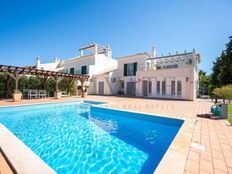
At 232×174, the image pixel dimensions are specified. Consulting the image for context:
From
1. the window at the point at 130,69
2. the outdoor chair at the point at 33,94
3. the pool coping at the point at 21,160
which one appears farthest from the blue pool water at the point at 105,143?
the window at the point at 130,69

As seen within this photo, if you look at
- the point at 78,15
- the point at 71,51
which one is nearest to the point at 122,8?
the point at 78,15

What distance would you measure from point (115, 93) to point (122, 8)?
13.7m

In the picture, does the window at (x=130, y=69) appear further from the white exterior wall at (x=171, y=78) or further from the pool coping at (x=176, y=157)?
the pool coping at (x=176, y=157)

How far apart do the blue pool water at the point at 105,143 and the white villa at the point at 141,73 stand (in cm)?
1100

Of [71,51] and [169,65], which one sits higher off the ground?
[71,51]

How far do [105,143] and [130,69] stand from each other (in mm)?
17994

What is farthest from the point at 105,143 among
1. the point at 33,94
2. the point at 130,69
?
the point at 130,69

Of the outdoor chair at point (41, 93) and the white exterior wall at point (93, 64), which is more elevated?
the white exterior wall at point (93, 64)

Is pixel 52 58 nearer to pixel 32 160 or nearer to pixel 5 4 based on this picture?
pixel 5 4

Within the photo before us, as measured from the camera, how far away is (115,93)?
926 inches

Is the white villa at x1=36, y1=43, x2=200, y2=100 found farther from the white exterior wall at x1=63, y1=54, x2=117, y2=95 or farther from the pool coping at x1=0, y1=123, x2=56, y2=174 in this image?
the pool coping at x1=0, y1=123, x2=56, y2=174

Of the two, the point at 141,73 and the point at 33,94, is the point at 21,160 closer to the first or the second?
the point at 33,94

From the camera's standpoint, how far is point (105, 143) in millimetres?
5008

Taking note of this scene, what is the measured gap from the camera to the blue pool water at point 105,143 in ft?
12.0
